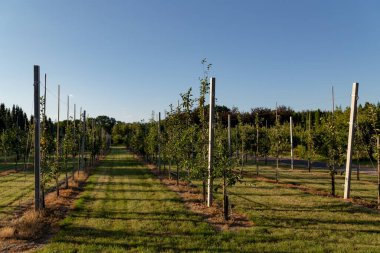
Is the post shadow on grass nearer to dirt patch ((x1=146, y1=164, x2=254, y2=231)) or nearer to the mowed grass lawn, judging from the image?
the mowed grass lawn

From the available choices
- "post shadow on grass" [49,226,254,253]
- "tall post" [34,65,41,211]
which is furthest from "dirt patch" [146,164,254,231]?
"tall post" [34,65,41,211]

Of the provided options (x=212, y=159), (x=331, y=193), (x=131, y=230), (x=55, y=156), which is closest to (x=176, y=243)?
(x=131, y=230)

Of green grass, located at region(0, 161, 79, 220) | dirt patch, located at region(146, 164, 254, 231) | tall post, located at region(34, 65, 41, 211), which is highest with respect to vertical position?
tall post, located at region(34, 65, 41, 211)

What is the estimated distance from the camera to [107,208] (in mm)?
13336

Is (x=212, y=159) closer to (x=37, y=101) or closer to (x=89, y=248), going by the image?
(x=89, y=248)

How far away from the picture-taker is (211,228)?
10266 mm

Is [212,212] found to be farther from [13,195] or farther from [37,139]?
[13,195]

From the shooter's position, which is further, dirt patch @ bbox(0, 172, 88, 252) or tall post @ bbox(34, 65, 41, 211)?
tall post @ bbox(34, 65, 41, 211)

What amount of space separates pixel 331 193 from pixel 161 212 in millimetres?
9794

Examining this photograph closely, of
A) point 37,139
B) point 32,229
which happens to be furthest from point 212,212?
point 37,139

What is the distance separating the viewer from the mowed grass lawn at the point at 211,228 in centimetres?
855

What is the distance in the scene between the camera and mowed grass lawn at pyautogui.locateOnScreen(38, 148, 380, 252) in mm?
8555

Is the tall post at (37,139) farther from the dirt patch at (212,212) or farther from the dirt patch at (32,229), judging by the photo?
the dirt patch at (212,212)

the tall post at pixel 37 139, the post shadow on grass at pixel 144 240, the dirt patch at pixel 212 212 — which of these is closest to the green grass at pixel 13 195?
the tall post at pixel 37 139
